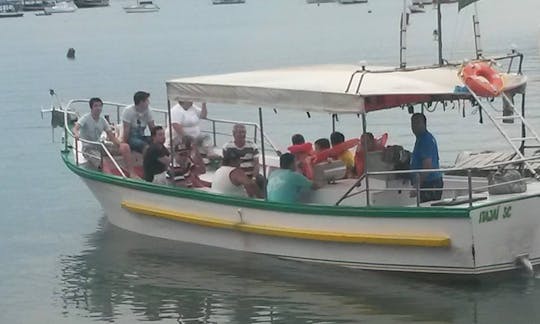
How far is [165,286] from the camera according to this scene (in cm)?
1474

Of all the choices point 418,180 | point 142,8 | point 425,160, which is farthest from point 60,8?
point 418,180

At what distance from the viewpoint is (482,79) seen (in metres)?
13.2

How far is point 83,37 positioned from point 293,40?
31.7 m

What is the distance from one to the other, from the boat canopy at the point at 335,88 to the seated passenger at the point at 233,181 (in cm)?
99

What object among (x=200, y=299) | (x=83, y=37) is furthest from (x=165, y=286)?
(x=83, y=37)

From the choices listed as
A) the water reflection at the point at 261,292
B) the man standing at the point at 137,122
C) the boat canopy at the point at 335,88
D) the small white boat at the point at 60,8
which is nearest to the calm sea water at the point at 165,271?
the water reflection at the point at 261,292

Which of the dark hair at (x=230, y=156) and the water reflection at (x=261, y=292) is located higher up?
the dark hair at (x=230, y=156)

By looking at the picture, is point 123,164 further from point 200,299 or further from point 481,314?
point 481,314

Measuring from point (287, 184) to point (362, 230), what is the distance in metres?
1.42

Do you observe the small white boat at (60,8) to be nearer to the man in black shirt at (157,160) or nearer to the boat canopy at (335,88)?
the man in black shirt at (157,160)

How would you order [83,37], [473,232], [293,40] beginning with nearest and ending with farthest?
[473,232] < [293,40] < [83,37]

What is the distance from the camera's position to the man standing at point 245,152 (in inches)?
606

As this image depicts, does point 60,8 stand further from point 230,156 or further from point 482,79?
point 482,79

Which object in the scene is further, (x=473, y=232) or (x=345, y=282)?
(x=345, y=282)
